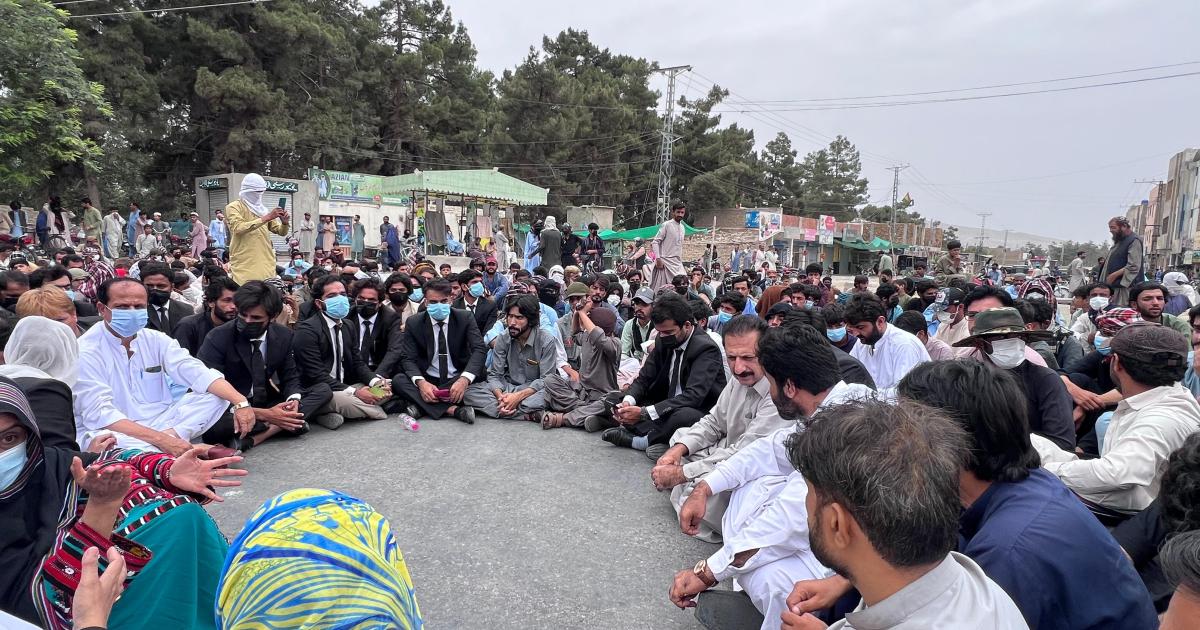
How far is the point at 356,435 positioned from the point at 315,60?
31202mm

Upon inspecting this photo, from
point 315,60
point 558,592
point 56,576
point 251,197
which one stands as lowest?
point 558,592

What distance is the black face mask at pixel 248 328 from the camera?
16.4 ft

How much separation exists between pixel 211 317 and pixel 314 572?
16.8 feet

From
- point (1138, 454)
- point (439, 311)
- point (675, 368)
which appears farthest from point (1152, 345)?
point (439, 311)

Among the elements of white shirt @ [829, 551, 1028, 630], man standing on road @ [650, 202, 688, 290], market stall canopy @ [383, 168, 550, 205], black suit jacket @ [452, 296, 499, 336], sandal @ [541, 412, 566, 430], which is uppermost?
market stall canopy @ [383, 168, 550, 205]

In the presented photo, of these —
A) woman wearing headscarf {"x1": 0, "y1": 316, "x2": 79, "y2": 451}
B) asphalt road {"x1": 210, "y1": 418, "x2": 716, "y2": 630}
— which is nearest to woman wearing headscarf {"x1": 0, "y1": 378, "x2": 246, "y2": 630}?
woman wearing headscarf {"x1": 0, "y1": 316, "x2": 79, "y2": 451}

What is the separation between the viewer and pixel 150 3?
1022 inches

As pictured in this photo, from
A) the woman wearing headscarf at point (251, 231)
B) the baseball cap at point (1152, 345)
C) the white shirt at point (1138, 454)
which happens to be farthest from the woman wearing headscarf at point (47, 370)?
the baseball cap at point (1152, 345)

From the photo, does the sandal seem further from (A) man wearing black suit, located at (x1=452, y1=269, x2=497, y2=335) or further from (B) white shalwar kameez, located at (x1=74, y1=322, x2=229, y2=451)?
(B) white shalwar kameez, located at (x1=74, y1=322, x2=229, y2=451)

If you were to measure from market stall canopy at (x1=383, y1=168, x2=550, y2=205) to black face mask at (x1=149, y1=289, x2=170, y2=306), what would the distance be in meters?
14.7

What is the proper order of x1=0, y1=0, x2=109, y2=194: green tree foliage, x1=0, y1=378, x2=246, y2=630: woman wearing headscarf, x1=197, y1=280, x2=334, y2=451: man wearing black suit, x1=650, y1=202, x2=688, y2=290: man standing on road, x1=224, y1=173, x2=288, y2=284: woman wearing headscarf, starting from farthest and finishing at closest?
x1=0, y1=0, x2=109, y2=194: green tree foliage < x1=650, y1=202, x2=688, y2=290: man standing on road < x1=224, y1=173, x2=288, y2=284: woman wearing headscarf < x1=197, y1=280, x2=334, y2=451: man wearing black suit < x1=0, y1=378, x2=246, y2=630: woman wearing headscarf

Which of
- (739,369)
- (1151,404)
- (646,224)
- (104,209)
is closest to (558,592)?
(739,369)

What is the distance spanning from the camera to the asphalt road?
2936 millimetres

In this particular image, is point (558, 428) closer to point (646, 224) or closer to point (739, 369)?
point (739, 369)
